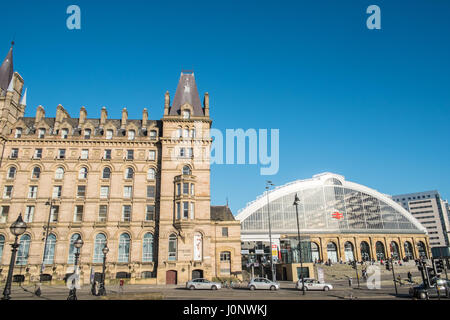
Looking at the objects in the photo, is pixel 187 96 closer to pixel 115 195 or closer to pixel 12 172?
pixel 115 195

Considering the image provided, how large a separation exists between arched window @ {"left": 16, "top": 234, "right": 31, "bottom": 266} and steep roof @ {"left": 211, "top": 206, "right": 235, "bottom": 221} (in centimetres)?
2763

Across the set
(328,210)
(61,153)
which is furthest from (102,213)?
(328,210)

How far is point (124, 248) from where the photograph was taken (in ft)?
141

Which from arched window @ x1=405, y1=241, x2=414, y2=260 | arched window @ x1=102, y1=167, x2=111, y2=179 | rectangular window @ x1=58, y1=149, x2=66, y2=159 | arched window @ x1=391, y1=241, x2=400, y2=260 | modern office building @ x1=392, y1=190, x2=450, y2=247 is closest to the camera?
arched window @ x1=102, y1=167, x2=111, y2=179

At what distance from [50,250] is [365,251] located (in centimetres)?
7573

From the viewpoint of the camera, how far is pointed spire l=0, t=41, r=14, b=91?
1992 inches

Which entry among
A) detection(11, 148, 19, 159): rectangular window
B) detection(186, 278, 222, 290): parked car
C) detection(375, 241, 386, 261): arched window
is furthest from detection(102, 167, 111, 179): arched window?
detection(375, 241, 386, 261): arched window

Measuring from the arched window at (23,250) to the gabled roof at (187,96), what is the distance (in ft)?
90.7

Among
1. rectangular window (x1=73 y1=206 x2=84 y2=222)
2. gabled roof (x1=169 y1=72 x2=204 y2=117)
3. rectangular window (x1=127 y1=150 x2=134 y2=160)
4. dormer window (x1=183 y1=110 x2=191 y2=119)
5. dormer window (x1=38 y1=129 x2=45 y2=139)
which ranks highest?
gabled roof (x1=169 y1=72 x2=204 y2=117)

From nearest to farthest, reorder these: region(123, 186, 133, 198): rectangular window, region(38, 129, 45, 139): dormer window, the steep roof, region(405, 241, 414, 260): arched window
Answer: region(123, 186, 133, 198): rectangular window → region(38, 129, 45, 139): dormer window → the steep roof → region(405, 241, 414, 260): arched window

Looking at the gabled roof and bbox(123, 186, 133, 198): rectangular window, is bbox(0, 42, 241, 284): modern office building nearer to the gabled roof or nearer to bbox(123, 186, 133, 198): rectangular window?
bbox(123, 186, 133, 198): rectangular window

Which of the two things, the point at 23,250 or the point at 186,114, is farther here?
the point at 186,114
